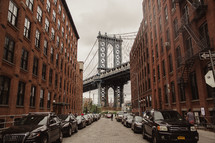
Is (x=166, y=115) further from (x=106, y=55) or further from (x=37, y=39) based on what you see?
(x=106, y=55)

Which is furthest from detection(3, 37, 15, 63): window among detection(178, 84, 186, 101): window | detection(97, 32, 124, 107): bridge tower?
detection(97, 32, 124, 107): bridge tower

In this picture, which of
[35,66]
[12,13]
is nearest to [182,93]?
[35,66]

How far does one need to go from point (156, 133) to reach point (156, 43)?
26.5 m

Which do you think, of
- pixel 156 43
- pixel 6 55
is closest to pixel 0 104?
pixel 6 55

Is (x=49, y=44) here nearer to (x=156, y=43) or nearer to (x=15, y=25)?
(x=15, y=25)

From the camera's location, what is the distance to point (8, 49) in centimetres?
1507

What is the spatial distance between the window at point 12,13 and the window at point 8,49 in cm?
177

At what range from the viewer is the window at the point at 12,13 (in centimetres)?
1547

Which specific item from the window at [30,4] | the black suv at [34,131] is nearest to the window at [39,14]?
Answer: the window at [30,4]

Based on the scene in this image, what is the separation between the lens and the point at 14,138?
23.2 feet

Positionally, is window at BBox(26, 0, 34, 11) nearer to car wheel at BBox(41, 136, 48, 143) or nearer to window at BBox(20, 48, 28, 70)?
window at BBox(20, 48, 28, 70)

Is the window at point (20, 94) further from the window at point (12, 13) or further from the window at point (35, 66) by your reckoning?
the window at point (12, 13)

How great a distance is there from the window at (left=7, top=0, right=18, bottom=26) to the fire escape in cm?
1652

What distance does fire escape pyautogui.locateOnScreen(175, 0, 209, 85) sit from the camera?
53.6 ft
